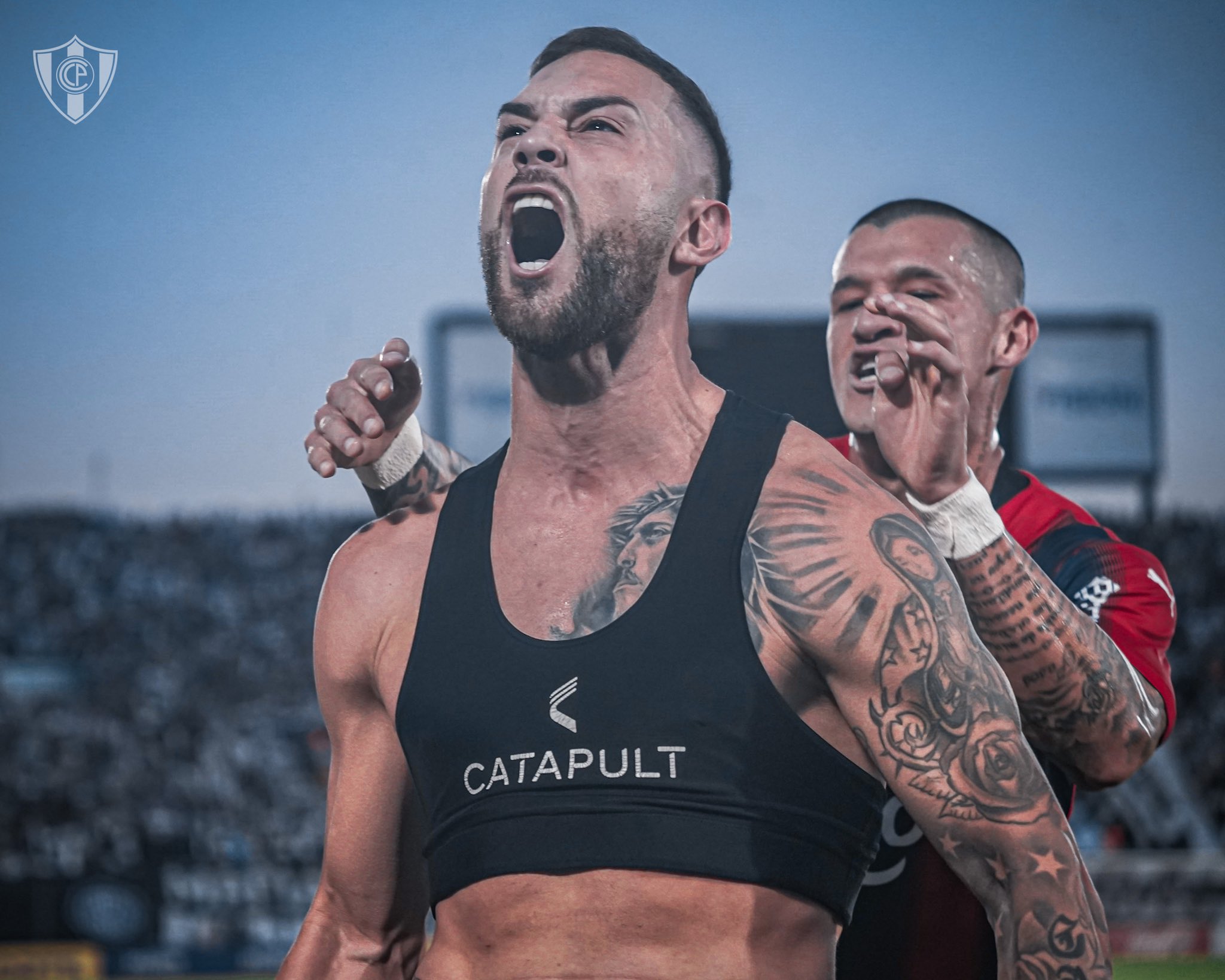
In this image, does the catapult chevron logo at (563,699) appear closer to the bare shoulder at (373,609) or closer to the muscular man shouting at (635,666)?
the muscular man shouting at (635,666)

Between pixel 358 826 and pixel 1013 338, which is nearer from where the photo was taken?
pixel 358 826

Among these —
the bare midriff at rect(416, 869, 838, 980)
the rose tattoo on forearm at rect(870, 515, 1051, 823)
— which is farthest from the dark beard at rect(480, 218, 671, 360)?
the bare midriff at rect(416, 869, 838, 980)

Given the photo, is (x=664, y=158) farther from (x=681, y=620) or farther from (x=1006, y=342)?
(x=1006, y=342)

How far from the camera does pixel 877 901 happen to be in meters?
2.74

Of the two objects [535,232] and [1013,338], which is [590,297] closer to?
[535,232]

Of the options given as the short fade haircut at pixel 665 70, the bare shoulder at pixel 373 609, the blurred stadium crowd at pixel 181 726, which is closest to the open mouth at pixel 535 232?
the short fade haircut at pixel 665 70

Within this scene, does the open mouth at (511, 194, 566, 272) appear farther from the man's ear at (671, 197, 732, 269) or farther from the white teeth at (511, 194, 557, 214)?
the man's ear at (671, 197, 732, 269)

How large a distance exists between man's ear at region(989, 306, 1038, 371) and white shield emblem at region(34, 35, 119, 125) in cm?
301

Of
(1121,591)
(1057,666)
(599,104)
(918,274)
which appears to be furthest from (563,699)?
(918,274)

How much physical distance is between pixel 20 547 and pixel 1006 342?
17.9 metres

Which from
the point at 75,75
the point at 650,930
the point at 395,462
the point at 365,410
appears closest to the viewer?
the point at 650,930

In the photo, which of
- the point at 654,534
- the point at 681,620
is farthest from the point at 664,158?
the point at 681,620

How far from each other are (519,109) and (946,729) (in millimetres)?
1276

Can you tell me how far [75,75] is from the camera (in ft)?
14.6
